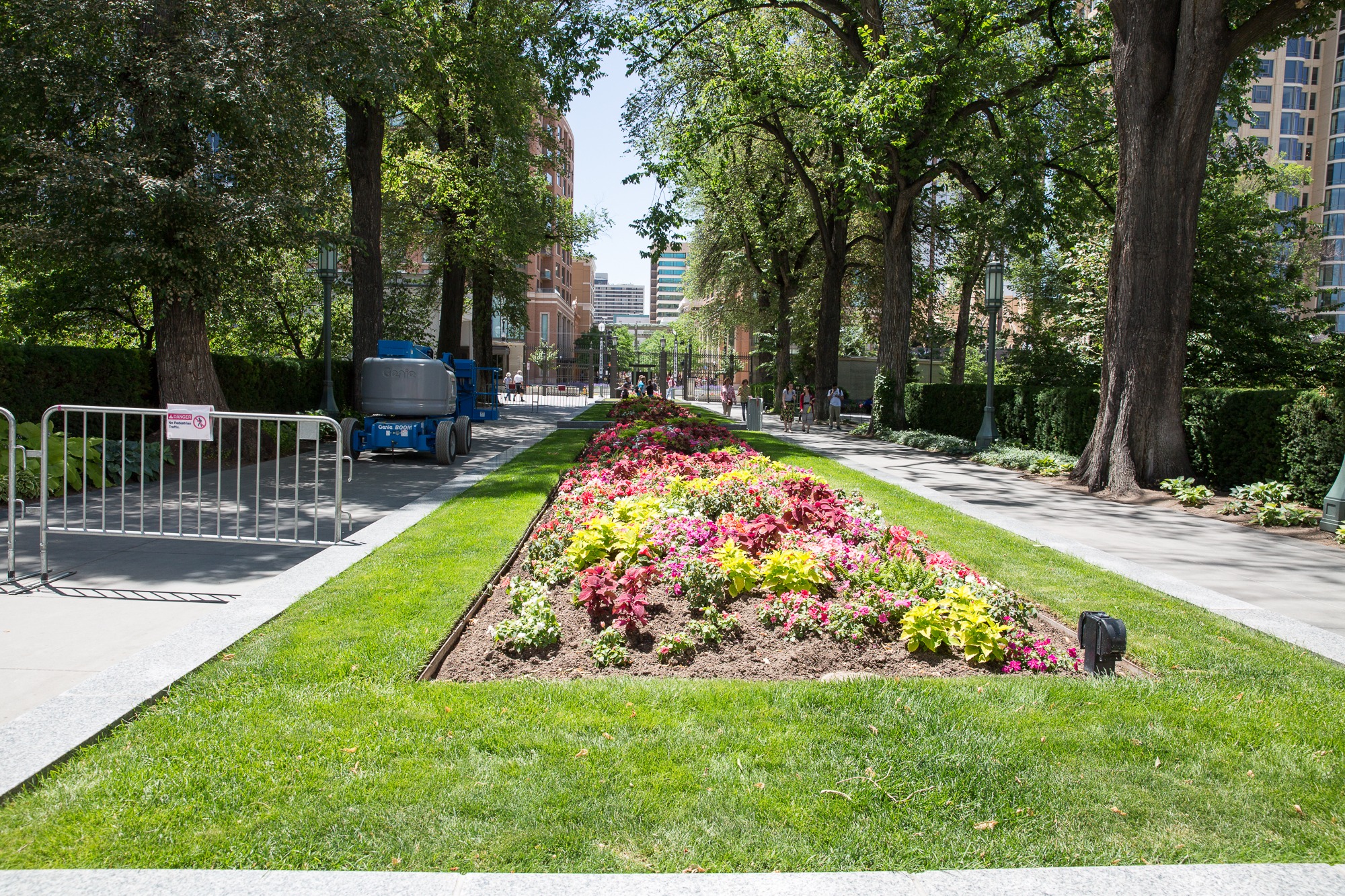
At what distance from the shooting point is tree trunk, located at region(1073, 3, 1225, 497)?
43.0 ft

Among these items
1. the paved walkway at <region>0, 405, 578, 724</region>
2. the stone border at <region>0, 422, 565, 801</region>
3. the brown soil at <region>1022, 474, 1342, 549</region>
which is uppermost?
the brown soil at <region>1022, 474, 1342, 549</region>

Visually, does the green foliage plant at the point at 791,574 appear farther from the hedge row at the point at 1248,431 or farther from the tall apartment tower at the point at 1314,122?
the tall apartment tower at the point at 1314,122

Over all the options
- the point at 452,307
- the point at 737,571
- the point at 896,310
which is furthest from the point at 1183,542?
the point at 452,307

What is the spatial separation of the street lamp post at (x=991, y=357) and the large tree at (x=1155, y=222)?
576 centimetres

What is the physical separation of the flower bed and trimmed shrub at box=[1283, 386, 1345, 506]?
7350 millimetres

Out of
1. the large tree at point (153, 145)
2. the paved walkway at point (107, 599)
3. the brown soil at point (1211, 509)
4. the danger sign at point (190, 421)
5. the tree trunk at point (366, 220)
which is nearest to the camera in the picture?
the paved walkway at point (107, 599)

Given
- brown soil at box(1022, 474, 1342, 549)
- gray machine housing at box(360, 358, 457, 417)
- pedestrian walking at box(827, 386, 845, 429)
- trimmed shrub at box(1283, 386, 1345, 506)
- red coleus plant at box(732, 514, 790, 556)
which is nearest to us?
red coleus plant at box(732, 514, 790, 556)

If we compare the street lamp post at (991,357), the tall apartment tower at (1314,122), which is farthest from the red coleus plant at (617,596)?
the tall apartment tower at (1314,122)

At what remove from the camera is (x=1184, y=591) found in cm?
705

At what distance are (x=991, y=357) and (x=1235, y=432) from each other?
6967 millimetres

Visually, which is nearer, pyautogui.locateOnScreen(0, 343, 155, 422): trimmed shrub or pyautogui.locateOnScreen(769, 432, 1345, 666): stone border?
pyautogui.locateOnScreen(769, 432, 1345, 666): stone border

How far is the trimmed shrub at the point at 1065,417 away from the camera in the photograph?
1653cm

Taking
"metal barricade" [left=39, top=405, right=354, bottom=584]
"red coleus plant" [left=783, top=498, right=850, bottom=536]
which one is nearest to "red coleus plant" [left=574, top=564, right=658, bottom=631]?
"red coleus plant" [left=783, top=498, right=850, bottom=536]

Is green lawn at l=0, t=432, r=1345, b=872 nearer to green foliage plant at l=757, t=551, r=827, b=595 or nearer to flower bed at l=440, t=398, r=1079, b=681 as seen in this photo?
flower bed at l=440, t=398, r=1079, b=681
